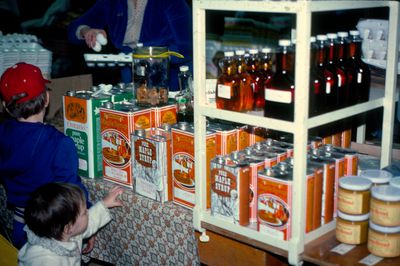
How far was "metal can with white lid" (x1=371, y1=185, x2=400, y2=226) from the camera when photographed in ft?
5.39

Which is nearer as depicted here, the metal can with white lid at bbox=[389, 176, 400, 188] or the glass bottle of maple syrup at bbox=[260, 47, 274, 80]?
the metal can with white lid at bbox=[389, 176, 400, 188]

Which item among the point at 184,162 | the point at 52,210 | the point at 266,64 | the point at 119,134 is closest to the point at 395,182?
the point at 266,64

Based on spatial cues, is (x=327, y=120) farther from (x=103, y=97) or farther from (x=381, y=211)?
(x=103, y=97)

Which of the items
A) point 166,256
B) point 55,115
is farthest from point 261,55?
point 55,115

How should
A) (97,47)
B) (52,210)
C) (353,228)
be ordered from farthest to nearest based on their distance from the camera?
(97,47) → (52,210) → (353,228)

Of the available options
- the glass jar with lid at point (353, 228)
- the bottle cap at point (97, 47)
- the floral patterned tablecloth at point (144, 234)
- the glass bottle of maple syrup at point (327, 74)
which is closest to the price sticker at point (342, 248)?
the glass jar with lid at point (353, 228)

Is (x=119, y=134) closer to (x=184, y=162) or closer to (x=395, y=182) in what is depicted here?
(x=184, y=162)

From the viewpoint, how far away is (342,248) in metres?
1.74

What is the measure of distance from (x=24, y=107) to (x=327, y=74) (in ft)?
4.19

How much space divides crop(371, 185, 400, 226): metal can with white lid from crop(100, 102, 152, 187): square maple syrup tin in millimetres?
1030

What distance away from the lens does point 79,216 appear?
7.07ft

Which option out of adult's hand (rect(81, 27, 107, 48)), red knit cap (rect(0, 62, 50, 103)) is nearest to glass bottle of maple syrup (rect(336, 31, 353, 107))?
red knit cap (rect(0, 62, 50, 103))

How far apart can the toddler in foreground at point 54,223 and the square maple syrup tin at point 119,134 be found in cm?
24

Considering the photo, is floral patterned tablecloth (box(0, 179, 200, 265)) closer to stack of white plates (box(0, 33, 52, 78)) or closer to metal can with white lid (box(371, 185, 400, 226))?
metal can with white lid (box(371, 185, 400, 226))
